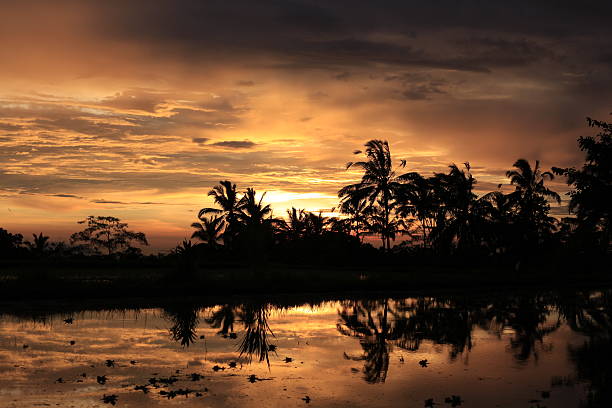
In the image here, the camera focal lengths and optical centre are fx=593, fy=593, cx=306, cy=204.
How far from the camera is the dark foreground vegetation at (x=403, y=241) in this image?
125 ft

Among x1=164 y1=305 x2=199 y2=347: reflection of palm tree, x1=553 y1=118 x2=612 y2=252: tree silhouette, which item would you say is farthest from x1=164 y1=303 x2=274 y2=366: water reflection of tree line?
x1=553 y1=118 x2=612 y2=252: tree silhouette

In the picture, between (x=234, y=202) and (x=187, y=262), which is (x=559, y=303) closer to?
(x=187, y=262)

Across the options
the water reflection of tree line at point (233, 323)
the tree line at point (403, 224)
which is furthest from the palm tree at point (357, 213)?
the water reflection of tree line at point (233, 323)

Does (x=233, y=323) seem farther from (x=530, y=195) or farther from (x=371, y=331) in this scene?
(x=530, y=195)

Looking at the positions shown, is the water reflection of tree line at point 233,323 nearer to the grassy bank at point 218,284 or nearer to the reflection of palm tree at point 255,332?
the reflection of palm tree at point 255,332

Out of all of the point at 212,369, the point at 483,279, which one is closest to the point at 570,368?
the point at 212,369

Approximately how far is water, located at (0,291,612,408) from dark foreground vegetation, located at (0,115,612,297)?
13.4 m

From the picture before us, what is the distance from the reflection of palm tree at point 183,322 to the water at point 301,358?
0.04m

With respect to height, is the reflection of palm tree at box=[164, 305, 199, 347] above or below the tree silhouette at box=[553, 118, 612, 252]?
below

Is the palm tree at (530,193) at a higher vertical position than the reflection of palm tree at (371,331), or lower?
higher

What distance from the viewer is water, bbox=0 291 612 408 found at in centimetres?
986

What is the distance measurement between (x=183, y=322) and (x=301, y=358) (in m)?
6.54

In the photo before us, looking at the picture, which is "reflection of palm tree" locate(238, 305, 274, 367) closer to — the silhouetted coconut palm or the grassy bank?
the grassy bank

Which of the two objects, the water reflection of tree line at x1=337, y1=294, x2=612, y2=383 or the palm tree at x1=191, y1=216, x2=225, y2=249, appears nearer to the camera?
the water reflection of tree line at x1=337, y1=294, x2=612, y2=383
